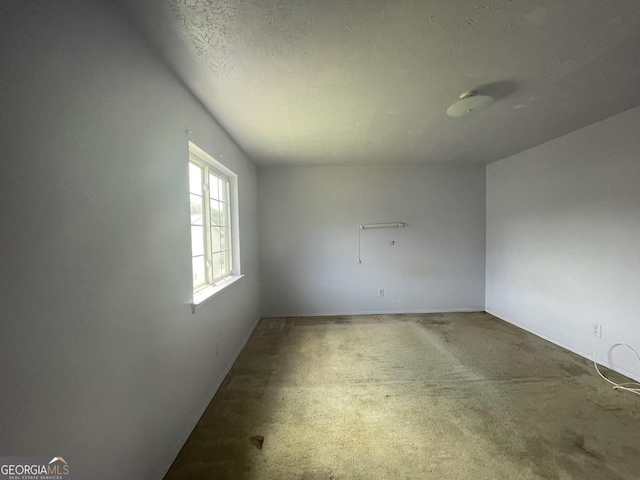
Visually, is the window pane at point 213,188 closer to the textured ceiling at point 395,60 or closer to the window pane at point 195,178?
the window pane at point 195,178

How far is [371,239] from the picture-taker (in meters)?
3.84

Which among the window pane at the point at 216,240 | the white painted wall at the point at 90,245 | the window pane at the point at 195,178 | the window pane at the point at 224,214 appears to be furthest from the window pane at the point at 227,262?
the white painted wall at the point at 90,245

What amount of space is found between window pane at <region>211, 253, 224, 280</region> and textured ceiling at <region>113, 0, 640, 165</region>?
3.99 ft

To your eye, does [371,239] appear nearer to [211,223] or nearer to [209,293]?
[211,223]

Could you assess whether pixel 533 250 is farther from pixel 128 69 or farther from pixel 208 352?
pixel 128 69

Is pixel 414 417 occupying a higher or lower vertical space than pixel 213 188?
lower

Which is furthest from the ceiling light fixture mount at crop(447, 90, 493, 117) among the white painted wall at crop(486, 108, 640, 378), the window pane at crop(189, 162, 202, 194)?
the window pane at crop(189, 162, 202, 194)

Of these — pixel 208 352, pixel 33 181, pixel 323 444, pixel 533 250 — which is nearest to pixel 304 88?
pixel 33 181

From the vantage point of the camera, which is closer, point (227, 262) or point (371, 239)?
point (227, 262)

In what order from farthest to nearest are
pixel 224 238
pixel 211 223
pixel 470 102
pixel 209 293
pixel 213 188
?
pixel 224 238
pixel 213 188
pixel 211 223
pixel 209 293
pixel 470 102

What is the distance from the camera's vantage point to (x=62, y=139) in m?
0.80

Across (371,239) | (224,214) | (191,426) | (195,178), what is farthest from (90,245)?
(371,239)

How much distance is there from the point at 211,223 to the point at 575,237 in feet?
12.0

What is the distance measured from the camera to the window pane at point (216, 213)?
7.70 ft
